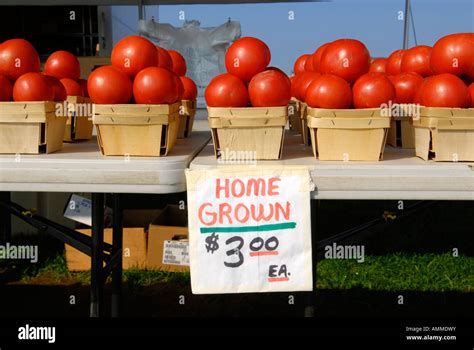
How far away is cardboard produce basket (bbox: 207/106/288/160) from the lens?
6.06ft

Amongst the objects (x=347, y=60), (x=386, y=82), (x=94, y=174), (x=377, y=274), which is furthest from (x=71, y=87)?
(x=377, y=274)

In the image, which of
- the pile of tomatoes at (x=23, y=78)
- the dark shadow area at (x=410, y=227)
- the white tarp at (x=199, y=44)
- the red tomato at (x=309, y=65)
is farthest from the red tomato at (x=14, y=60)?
the white tarp at (x=199, y=44)

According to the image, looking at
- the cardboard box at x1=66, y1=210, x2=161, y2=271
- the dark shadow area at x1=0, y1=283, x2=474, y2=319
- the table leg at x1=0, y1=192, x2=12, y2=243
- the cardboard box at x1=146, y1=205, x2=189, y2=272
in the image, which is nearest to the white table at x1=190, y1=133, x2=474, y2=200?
the dark shadow area at x1=0, y1=283, x2=474, y2=319

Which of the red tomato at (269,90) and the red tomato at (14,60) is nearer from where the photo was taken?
the red tomato at (269,90)

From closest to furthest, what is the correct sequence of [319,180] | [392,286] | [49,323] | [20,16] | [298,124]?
[319,180] < [49,323] < [298,124] < [392,286] < [20,16]

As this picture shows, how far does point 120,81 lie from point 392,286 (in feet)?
7.90

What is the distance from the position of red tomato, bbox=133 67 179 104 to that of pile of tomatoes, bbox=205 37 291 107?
116 millimetres

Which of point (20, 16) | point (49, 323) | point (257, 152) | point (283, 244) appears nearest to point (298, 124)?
point (257, 152)

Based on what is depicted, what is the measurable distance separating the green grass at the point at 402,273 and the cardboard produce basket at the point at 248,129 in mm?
1987

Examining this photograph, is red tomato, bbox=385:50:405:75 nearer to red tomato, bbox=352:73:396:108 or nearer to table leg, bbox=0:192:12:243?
red tomato, bbox=352:73:396:108

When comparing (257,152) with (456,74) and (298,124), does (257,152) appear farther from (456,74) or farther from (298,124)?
(298,124)

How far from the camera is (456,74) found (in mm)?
1931

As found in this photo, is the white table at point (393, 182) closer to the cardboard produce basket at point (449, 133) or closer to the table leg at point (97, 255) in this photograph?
the cardboard produce basket at point (449, 133)

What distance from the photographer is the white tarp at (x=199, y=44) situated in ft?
16.6
